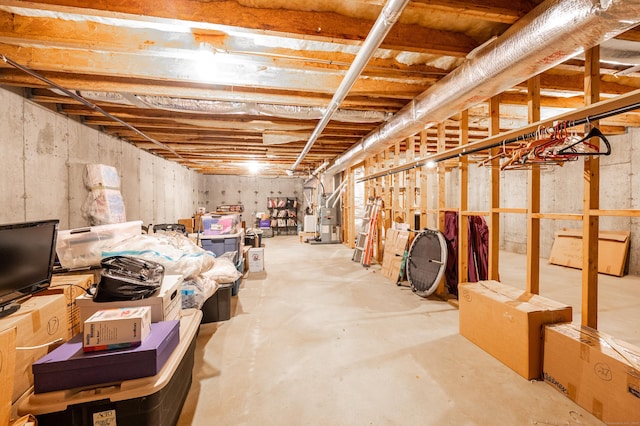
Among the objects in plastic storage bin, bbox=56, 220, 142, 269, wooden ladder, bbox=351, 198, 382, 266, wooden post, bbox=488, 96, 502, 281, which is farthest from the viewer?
wooden ladder, bbox=351, 198, 382, 266

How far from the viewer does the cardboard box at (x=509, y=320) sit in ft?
5.86

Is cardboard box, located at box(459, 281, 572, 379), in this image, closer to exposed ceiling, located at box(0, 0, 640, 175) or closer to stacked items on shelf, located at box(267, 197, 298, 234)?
exposed ceiling, located at box(0, 0, 640, 175)

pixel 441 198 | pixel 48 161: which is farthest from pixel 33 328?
pixel 441 198

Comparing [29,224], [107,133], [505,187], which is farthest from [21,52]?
[505,187]

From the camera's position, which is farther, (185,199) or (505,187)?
(185,199)

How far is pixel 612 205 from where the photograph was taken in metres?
4.66

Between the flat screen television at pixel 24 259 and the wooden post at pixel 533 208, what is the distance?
11.1 ft

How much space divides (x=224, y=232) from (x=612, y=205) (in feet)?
22.4

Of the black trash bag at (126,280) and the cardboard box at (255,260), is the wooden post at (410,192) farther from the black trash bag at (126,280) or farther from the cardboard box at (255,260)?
the black trash bag at (126,280)

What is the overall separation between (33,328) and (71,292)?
385 mm

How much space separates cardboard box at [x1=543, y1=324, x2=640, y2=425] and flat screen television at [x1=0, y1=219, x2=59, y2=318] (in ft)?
10.2

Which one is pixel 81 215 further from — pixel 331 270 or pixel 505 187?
pixel 505 187

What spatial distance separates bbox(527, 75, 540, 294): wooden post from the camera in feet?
6.94

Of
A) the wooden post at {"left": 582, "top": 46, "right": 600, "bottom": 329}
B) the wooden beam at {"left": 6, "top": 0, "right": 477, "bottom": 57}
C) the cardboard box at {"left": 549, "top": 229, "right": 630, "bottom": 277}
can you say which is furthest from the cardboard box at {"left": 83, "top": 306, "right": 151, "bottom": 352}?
the cardboard box at {"left": 549, "top": 229, "right": 630, "bottom": 277}
